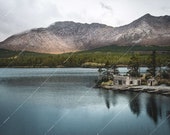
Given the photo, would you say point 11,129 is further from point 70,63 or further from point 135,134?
point 70,63

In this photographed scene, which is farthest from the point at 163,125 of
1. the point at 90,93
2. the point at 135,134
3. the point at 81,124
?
the point at 90,93

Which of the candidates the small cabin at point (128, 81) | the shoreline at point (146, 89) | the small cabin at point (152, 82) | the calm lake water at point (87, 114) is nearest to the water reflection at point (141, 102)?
the calm lake water at point (87, 114)

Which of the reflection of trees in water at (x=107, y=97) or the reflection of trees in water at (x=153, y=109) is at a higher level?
the reflection of trees in water at (x=153, y=109)

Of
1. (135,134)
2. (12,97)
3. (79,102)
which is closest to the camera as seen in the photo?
(135,134)

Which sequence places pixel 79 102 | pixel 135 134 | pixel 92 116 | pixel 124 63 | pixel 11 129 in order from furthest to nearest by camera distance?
1. pixel 124 63
2. pixel 79 102
3. pixel 92 116
4. pixel 11 129
5. pixel 135 134

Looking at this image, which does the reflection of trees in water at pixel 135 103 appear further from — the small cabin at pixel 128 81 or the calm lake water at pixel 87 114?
the small cabin at pixel 128 81

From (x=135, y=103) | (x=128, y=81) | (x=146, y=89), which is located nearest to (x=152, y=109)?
(x=135, y=103)

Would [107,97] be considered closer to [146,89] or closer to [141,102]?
[141,102]
